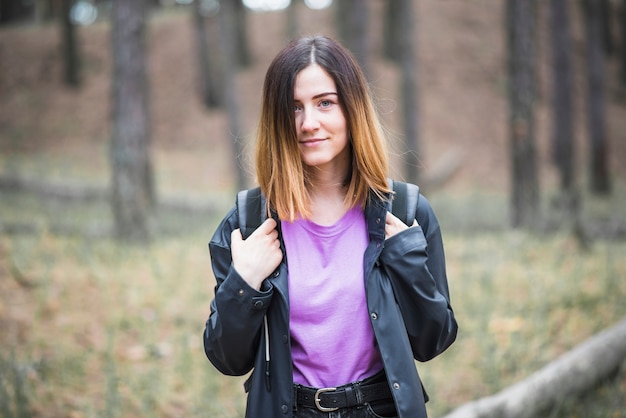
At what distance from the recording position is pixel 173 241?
1013 centimetres

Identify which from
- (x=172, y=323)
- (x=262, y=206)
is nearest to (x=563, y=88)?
(x=172, y=323)

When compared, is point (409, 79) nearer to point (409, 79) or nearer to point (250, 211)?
point (409, 79)

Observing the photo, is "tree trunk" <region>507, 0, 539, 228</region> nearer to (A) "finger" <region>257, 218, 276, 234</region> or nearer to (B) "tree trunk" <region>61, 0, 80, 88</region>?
(A) "finger" <region>257, 218, 276, 234</region>

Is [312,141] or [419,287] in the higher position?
[312,141]

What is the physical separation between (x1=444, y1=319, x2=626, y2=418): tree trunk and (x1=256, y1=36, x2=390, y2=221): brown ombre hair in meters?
2.08

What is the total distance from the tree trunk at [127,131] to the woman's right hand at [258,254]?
26.1 feet

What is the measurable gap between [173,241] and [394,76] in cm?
1706

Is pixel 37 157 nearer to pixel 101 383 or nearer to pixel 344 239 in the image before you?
pixel 101 383

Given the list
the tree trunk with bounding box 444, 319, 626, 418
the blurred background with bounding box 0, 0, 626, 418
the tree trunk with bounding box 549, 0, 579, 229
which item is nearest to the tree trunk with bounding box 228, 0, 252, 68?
the blurred background with bounding box 0, 0, 626, 418

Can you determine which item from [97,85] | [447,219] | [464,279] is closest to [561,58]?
[447,219]

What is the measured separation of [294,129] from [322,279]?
0.58 m

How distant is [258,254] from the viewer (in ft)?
7.33

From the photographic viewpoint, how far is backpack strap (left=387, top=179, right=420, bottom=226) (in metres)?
2.40

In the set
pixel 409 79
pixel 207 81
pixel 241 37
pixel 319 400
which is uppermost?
pixel 241 37
